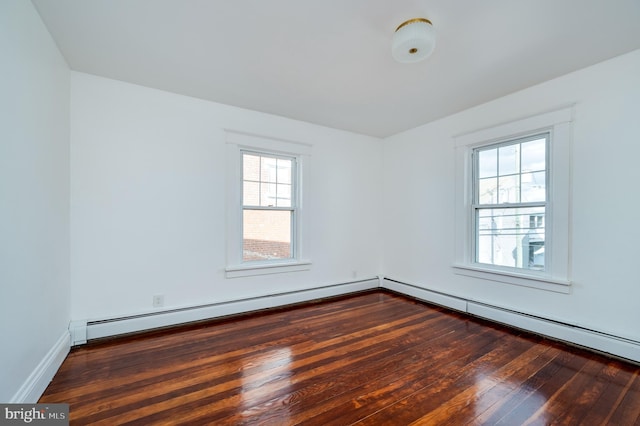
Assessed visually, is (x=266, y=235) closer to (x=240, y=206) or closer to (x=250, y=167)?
(x=240, y=206)

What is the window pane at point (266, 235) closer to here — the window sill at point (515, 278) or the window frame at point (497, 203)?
the window sill at point (515, 278)

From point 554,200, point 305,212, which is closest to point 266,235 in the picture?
point 305,212

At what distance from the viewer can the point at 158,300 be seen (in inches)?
116

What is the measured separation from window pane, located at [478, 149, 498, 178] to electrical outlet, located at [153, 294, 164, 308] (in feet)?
13.3

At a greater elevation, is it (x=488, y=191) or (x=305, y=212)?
(x=488, y=191)

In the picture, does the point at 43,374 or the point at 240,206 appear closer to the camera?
the point at 43,374

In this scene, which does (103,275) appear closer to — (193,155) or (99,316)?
(99,316)

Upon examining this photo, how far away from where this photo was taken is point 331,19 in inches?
76.2

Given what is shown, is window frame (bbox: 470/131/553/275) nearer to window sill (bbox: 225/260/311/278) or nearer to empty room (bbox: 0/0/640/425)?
empty room (bbox: 0/0/640/425)

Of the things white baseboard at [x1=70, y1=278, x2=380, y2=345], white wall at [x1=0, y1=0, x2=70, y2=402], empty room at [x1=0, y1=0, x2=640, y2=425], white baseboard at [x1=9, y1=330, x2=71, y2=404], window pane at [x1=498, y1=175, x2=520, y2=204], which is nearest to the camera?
white wall at [x1=0, y1=0, x2=70, y2=402]

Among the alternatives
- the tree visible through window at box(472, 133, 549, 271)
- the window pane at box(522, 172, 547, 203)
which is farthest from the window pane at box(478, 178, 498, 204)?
the window pane at box(522, 172, 547, 203)

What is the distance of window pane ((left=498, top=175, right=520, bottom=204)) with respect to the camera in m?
3.14

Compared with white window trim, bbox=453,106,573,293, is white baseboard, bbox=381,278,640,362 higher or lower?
lower

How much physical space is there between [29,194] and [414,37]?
2.76 metres
